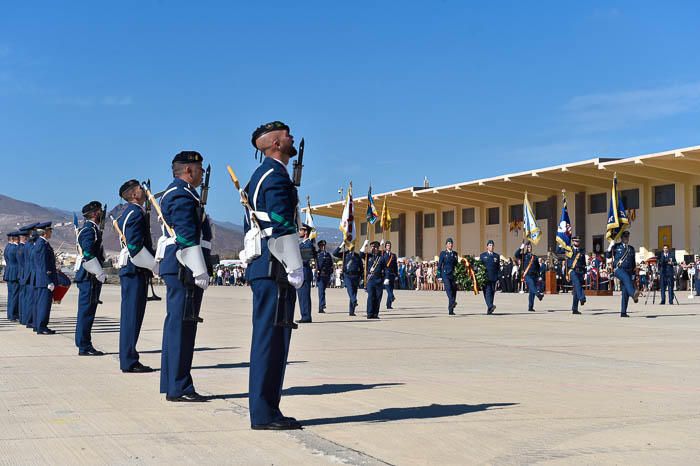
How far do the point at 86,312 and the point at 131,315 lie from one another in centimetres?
206

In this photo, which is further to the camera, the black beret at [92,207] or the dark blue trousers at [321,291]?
the dark blue trousers at [321,291]

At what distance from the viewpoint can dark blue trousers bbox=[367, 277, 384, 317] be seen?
2173cm

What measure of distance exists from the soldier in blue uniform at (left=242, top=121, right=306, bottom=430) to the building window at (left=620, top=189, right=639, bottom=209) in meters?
44.8

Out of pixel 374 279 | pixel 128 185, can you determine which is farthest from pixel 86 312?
pixel 374 279

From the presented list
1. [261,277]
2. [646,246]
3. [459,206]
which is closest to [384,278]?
[261,277]

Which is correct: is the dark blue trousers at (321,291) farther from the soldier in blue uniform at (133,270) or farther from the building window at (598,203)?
the building window at (598,203)

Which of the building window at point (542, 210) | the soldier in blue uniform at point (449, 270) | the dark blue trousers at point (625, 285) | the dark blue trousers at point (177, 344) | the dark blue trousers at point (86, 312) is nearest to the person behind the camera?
the dark blue trousers at point (177, 344)

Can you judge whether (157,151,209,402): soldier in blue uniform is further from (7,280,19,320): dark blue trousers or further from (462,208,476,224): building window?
(462,208,476,224): building window

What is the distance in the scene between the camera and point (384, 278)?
23.0m

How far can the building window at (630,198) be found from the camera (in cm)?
4916

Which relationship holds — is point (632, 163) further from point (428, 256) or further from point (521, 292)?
point (428, 256)

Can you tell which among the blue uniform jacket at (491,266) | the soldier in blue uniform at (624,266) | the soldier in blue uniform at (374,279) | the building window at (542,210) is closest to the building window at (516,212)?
the building window at (542,210)

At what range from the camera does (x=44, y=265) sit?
15.9 m

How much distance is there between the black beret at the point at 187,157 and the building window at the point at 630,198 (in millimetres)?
43413
